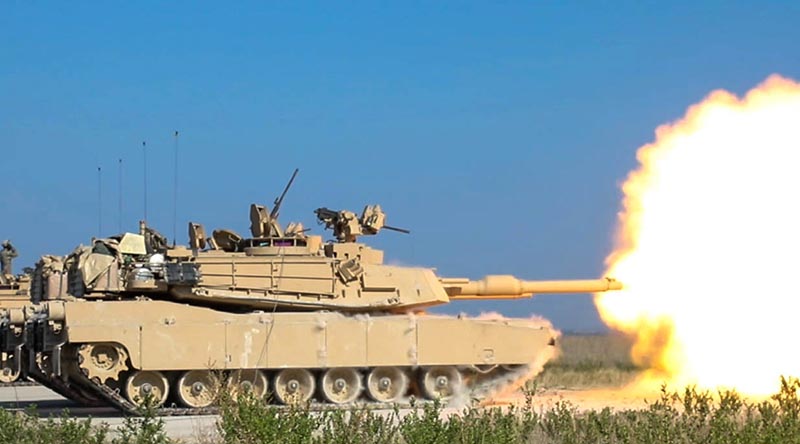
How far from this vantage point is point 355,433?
14.7 metres

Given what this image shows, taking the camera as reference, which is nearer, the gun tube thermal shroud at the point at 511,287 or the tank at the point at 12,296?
the gun tube thermal shroud at the point at 511,287

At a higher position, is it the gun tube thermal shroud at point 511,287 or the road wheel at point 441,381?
the gun tube thermal shroud at point 511,287

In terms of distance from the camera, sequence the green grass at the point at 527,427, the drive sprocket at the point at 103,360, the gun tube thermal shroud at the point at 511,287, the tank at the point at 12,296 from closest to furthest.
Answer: the green grass at the point at 527,427 → the drive sprocket at the point at 103,360 → the gun tube thermal shroud at the point at 511,287 → the tank at the point at 12,296

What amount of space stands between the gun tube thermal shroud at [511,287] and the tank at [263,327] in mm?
1069

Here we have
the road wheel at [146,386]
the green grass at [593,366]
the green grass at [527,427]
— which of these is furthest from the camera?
the green grass at [593,366]

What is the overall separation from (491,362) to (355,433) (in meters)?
12.7

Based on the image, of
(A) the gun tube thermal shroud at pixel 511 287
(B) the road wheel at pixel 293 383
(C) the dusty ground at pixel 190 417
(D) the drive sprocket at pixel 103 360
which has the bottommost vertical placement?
(C) the dusty ground at pixel 190 417

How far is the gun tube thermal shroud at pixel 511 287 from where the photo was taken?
29.4 metres

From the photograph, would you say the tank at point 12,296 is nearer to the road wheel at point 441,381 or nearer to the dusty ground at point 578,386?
the dusty ground at point 578,386

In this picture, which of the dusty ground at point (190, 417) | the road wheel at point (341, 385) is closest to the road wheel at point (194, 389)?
the dusty ground at point (190, 417)

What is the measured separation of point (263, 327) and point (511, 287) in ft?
21.5

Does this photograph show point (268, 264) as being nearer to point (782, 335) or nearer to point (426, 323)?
point (426, 323)

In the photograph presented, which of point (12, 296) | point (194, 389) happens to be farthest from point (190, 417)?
point (12, 296)

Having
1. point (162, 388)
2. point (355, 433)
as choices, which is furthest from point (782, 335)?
point (355, 433)
